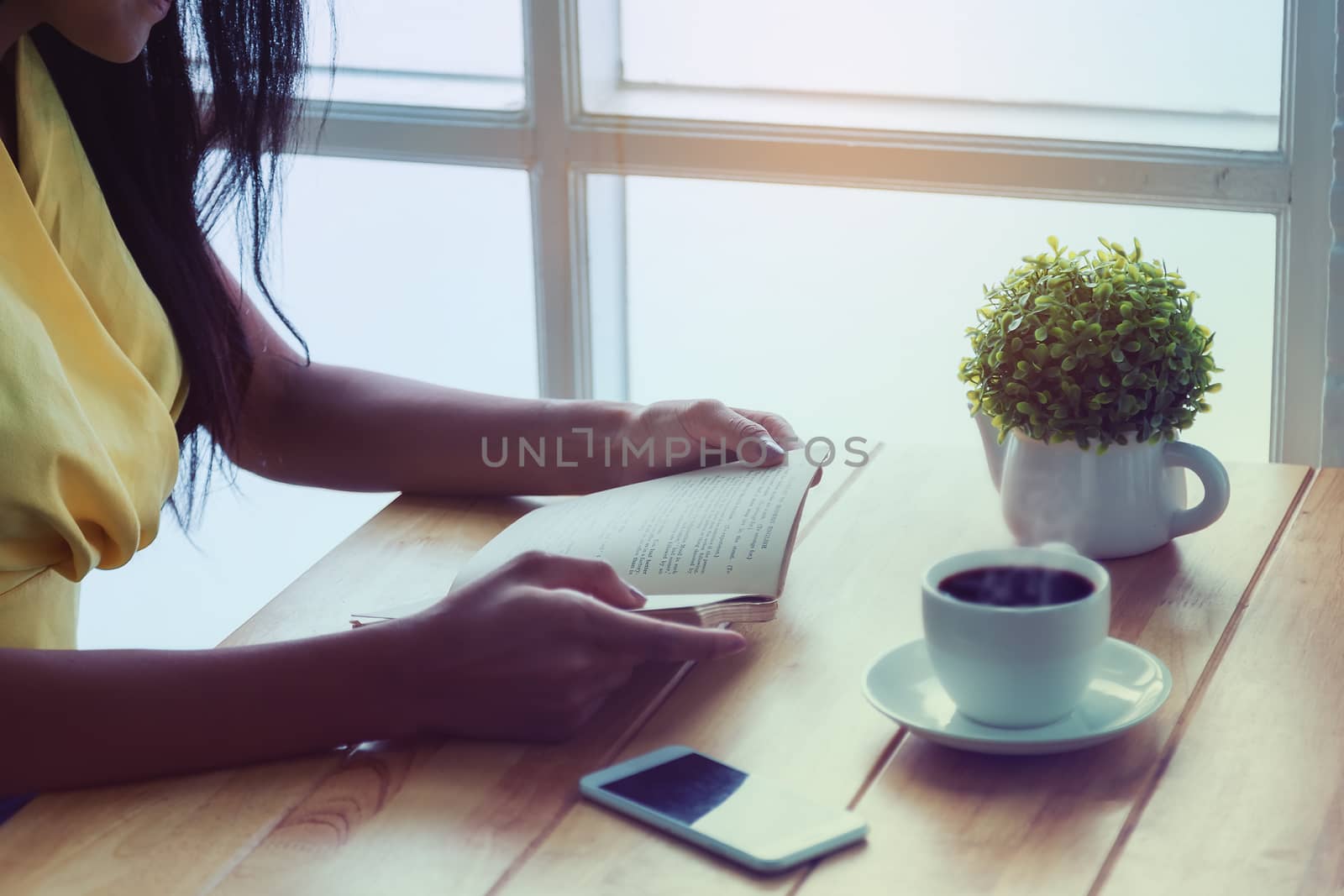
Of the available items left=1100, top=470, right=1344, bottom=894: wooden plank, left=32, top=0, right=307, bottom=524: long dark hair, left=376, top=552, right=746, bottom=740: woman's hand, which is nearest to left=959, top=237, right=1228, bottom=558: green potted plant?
left=1100, top=470, right=1344, bottom=894: wooden plank

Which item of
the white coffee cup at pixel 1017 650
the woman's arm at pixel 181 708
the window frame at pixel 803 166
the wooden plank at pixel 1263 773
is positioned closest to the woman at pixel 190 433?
the woman's arm at pixel 181 708

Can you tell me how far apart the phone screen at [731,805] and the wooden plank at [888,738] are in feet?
0.05

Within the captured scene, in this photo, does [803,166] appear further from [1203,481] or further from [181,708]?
[181,708]

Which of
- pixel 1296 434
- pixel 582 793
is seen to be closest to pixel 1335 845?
pixel 582 793

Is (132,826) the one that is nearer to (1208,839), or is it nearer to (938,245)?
(1208,839)

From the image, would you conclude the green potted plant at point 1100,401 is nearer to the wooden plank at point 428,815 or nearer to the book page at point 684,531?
the book page at point 684,531

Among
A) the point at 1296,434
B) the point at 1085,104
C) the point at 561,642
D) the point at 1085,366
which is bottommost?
the point at 1296,434

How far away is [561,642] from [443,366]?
55.4 inches

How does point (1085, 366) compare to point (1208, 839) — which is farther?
point (1085, 366)

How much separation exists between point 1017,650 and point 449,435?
60 cm

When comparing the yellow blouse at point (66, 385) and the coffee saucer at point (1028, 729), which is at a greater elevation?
the yellow blouse at point (66, 385)

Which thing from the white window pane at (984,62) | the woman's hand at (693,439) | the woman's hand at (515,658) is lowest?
the woman's hand at (515,658)

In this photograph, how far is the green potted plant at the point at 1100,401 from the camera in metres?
1.00

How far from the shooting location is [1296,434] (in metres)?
1.67
